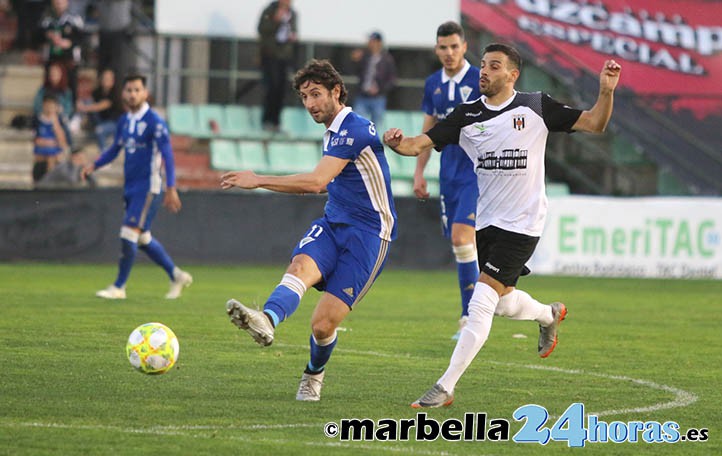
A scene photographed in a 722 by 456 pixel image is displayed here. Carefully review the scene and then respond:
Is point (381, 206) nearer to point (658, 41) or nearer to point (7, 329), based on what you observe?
point (7, 329)

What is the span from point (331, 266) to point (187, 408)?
1.17 m

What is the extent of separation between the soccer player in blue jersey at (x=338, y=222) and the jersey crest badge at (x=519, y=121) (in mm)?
858

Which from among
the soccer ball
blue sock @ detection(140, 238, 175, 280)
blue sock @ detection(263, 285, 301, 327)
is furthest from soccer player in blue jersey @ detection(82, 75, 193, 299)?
blue sock @ detection(263, 285, 301, 327)

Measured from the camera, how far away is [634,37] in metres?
25.3

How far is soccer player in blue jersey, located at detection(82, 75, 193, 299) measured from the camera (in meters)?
14.2

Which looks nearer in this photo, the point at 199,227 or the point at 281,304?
the point at 281,304

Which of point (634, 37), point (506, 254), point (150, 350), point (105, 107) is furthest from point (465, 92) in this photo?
point (634, 37)

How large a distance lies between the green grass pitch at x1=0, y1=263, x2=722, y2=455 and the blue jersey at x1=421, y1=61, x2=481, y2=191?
1412mm

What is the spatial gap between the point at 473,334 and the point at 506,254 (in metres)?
0.59

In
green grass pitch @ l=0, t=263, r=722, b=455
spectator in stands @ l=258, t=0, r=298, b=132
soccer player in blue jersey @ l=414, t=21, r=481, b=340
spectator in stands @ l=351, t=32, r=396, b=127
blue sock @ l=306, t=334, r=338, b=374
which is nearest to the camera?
green grass pitch @ l=0, t=263, r=722, b=455

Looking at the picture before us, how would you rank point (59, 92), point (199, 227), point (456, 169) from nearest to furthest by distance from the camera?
point (456, 169)
point (199, 227)
point (59, 92)

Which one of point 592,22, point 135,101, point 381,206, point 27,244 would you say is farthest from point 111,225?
point 381,206

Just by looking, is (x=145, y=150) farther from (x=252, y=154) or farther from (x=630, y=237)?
(x=630, y=237)

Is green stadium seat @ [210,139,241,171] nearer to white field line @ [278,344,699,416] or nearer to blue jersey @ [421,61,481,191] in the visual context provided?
blue jersey @ [421,61,481,191]
